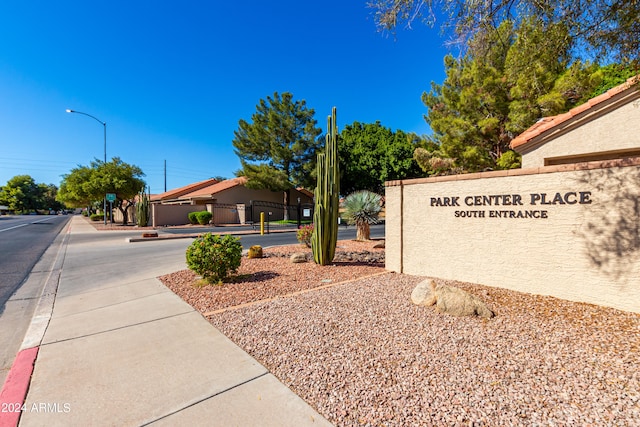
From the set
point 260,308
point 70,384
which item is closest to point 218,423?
point 70,384

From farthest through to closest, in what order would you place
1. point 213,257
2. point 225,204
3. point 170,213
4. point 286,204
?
point 286,204 < point 225,204 < point 170,213 < point 213,257

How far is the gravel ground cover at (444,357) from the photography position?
2.42 meters

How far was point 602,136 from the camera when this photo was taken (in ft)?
25.5

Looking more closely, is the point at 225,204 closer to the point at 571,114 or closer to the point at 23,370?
the point at 571,114

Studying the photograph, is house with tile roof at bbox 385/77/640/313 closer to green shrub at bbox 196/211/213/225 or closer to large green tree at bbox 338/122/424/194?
green shrub at bbox 196/211/213/225

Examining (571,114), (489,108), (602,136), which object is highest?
(489,108)

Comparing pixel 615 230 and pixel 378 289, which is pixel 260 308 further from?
pixel 615 230

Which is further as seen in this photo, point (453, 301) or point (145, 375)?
point (453, 301)

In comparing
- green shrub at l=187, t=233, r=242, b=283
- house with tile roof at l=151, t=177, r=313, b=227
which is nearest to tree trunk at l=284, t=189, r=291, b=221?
house with tile roof at l=151, t=177, r=313, b=227

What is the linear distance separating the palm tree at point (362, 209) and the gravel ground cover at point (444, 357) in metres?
7.91

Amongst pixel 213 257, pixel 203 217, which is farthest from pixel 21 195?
pixel 213 257

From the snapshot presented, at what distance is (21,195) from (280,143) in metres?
106

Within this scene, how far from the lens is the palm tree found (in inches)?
519

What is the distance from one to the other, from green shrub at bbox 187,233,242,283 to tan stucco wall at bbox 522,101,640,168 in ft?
29.2
